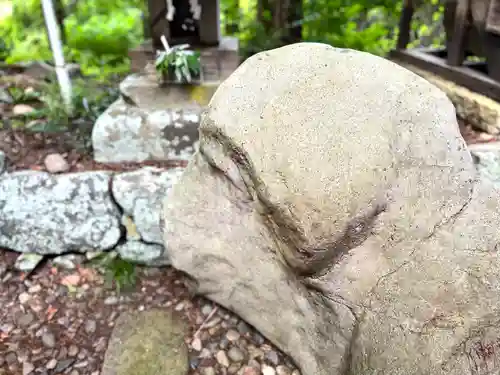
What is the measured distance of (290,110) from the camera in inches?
55.6

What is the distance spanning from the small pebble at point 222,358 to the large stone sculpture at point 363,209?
0.35m

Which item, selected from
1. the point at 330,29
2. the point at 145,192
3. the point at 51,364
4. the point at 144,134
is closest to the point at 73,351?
the point at 51,364

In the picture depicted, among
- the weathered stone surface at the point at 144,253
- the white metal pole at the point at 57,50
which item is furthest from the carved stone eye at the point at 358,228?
the white metal pole at the point at 57,50

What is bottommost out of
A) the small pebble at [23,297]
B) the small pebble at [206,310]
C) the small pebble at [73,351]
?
the small pebble at [73,351]

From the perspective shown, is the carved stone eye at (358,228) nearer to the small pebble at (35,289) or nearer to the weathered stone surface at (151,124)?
the weathered stone surface at (151,124)

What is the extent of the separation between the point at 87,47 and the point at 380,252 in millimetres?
3210

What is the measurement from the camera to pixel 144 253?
227 centimetres

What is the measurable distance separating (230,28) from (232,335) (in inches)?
110

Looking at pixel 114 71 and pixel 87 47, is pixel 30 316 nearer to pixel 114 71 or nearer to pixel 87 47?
pixel 114 71

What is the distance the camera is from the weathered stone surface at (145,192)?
87.0 inches

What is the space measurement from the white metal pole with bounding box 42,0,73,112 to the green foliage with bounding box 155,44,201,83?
2.05 ft

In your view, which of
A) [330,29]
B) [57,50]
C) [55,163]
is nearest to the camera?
[55,163]

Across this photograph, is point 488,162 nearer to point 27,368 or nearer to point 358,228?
point 358,228

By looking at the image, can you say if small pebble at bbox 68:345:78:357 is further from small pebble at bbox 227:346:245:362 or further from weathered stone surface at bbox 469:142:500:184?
weathered stone surface at bbox 469:142:500:184
